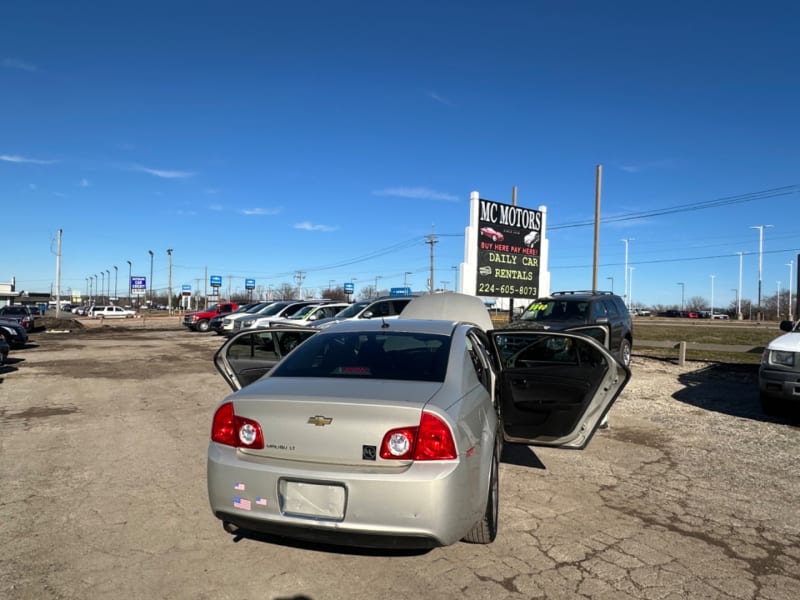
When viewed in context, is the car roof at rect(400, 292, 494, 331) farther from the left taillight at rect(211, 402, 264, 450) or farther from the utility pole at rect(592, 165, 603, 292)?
the utility pole at rect(592, 165, 603, 292)

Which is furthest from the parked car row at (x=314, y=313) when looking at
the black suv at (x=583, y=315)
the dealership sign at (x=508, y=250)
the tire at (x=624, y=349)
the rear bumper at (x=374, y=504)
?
the rear bumper at (x=374, y=504)

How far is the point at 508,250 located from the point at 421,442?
14.1 metres

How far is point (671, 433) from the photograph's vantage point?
734 centimetres

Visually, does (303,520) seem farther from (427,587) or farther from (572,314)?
(572,314)

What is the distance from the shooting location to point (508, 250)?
16.6 meters

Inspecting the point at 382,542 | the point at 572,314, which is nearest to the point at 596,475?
the point at 382,542

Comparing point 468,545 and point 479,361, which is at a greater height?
point 479,361

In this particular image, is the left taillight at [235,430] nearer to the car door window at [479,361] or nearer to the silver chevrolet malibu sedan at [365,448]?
the silver chevrolet malibu sedan at [365,448]

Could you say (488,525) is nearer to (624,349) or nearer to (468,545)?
(468,545)

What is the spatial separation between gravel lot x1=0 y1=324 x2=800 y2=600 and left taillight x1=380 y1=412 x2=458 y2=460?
0.86 metres

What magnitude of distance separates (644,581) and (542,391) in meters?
2.74

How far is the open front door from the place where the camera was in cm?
494

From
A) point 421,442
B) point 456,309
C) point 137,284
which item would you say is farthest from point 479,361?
point 137,284

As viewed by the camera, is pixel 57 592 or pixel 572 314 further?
pixel 572 314
